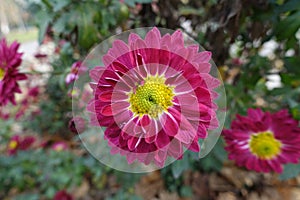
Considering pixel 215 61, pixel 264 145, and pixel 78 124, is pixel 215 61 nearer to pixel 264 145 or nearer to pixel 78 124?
pixel 264 145

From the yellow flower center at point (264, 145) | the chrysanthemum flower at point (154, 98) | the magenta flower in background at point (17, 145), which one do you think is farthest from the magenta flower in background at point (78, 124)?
the magenta flower in background at point (17, 145)

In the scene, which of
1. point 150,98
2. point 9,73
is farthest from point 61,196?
point 150,98

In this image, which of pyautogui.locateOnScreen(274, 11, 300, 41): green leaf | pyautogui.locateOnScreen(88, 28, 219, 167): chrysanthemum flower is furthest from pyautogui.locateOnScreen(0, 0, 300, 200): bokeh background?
pyautogui.locateOnScreen(88, 28, 219, 167): chrysanthemum flower

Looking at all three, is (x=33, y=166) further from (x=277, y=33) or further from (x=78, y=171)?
(x=277, y=33)

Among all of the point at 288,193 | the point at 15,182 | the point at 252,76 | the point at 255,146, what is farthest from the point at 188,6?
the point at 15,182

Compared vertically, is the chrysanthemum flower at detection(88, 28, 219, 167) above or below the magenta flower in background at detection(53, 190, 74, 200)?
above

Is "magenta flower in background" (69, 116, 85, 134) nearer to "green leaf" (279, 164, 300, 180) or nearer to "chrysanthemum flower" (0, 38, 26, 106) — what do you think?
"chrysanthemum flower" (0, 38, 26, 106)

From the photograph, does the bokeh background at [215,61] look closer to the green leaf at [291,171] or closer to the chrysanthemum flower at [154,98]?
the green leaf at [291,171]

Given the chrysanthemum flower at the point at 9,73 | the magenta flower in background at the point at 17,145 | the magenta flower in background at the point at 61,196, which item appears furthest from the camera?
the magenta flower in background at the point at 17,145
